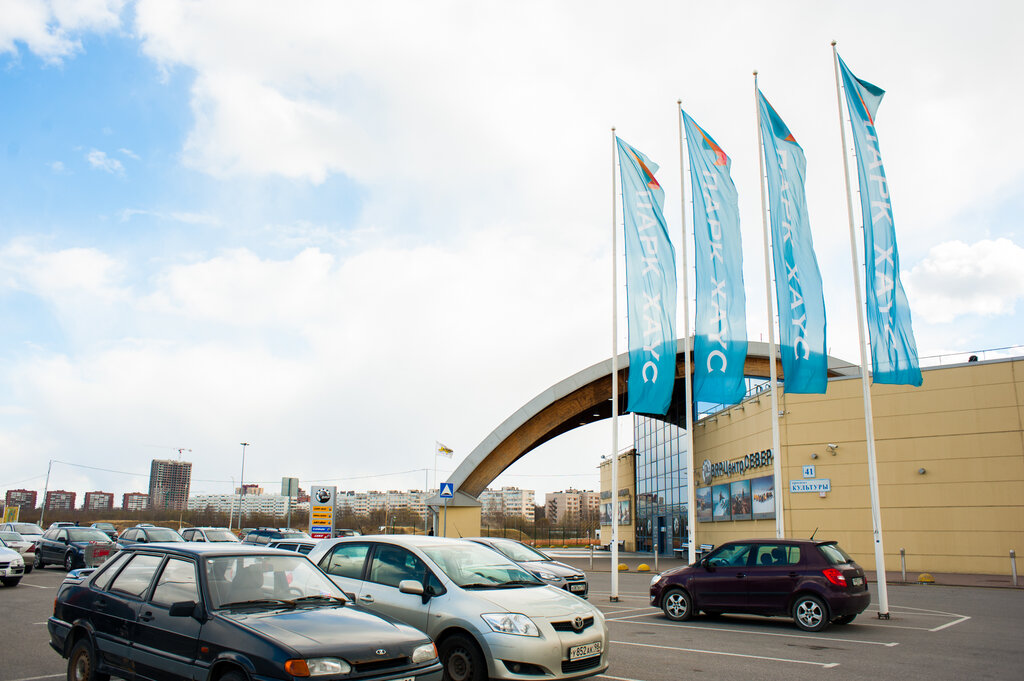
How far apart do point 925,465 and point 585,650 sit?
23.5m

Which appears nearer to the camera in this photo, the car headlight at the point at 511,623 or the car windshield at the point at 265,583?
the car windshield at the point at 265,583

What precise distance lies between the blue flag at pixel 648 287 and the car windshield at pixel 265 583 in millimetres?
11816

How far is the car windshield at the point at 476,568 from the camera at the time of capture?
768 cm

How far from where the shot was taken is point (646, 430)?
45312 mm

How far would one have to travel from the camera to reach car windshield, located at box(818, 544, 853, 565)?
489 inches

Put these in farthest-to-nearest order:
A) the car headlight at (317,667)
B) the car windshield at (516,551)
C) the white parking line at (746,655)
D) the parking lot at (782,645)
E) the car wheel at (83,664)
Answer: the car windshield at (516,551) → the white parking line at (746,655) → the parking lot at (782,645) → the car wheel at (83,664) → the car headlight at (317,667)

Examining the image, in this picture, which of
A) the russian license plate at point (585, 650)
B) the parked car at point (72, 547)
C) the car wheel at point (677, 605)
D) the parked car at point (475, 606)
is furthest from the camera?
the parked car at point (72, 547)

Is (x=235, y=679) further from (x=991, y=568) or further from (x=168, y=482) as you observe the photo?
(x=168, y=482)

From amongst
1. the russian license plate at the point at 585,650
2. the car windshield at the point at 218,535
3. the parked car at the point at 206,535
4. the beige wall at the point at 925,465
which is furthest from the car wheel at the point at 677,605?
the beige wall at the point at 925,465

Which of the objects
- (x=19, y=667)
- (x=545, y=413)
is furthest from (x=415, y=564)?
(x=545, y=413)

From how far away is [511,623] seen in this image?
6.84 meters

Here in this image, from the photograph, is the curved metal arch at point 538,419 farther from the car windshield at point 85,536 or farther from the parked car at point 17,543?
the parked car at point 17,543

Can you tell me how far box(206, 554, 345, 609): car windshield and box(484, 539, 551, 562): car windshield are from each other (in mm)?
9860

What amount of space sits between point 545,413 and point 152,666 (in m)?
32.2
